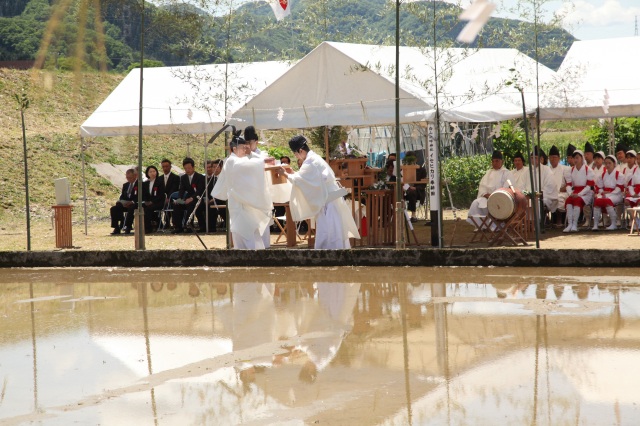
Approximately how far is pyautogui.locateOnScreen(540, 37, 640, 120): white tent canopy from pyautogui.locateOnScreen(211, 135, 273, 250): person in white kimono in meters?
4.96

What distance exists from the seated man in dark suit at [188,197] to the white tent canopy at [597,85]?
7.20 m

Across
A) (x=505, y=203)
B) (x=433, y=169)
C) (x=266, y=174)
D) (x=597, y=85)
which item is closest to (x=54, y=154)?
(x=266, y=174)

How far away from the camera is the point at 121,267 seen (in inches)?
488

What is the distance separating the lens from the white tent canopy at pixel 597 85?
14.7 metres

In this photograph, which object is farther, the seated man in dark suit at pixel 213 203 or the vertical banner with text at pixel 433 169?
the seated man in dark suit at pixel 213 203

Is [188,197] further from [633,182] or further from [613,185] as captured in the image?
[633,182]

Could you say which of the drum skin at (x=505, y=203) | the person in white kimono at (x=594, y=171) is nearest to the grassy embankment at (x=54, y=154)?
the person in white kimono at (x=594, y=171)

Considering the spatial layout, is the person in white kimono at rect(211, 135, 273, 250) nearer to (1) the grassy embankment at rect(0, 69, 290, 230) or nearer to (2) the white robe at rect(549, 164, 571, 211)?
(2) the white robe at rect(549, 164, 571, 211)

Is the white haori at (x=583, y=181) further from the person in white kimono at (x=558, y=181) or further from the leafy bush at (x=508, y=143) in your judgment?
the leafy bush at (x=508, y=143)

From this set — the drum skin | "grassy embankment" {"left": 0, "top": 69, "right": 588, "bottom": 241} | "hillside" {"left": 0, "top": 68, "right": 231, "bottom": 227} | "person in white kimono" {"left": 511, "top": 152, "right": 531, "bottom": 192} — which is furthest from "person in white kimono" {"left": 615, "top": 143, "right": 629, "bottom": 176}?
"hillside" {"left": 0, "top": 68, "right": 231, "bottom": 227}

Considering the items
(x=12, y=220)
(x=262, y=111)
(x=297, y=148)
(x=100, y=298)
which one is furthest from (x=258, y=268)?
(x=12, y=220)

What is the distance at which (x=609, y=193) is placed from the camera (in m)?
15.7

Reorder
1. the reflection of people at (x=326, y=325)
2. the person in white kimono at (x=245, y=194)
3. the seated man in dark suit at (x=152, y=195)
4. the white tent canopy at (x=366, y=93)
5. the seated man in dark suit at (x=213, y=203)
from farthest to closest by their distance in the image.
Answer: the seated man in dark suit at (x=152, y=195)
the seated man in dark suit at (x=213, y=203)
the white tent canopy at (x=366, y=93)
the person in white kimono at (x=245, y=194)
the reflection of people at (x=326, y=325)

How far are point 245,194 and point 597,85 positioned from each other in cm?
626
